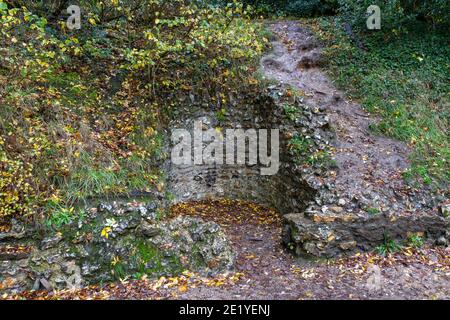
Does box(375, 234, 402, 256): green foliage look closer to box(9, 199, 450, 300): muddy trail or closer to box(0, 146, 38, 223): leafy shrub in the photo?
box(9, 199, 450, 300): muddy trail

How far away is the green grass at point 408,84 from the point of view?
23.2ft

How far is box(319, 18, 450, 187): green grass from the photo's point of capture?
7078 millimetres

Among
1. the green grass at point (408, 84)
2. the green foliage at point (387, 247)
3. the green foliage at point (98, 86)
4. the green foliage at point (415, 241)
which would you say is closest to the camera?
the green foliage at point (98, 86)

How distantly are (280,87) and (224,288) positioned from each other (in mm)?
4990

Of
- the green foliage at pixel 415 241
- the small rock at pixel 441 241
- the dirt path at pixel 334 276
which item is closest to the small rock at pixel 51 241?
the dirt path at pixel 334 276

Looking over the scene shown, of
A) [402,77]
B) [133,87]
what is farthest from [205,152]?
[402,77]

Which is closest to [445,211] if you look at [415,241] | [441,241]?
[441,241]

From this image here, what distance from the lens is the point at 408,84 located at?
8.85 meters

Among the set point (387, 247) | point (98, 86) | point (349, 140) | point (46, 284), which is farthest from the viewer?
point (349, 140)

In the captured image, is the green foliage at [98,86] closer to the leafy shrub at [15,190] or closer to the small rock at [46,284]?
the leafy shrub at [15,190]

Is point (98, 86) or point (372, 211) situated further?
point (98, 86)

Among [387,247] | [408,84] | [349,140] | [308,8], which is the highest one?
[308,8]

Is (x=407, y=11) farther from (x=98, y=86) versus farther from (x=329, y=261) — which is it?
Answer: (x=98, y=86)

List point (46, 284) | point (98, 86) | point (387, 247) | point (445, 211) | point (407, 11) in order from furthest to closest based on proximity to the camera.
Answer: point (407, 11) → point (98, 86) → point (445, 211) → point (387, 247) → point (46, 284)
